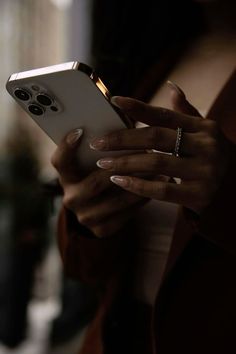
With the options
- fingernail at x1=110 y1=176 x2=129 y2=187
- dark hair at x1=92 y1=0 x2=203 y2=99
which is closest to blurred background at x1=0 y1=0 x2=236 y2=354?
dark hair at x1=92 y1=0 x2=203 y2=99

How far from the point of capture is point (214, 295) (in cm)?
53

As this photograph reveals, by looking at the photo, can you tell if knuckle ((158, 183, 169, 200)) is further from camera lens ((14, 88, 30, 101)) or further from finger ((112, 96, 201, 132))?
camera lens ((14, 88, 30, 101))

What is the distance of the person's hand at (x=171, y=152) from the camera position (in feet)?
1.26

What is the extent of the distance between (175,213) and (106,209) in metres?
0.11

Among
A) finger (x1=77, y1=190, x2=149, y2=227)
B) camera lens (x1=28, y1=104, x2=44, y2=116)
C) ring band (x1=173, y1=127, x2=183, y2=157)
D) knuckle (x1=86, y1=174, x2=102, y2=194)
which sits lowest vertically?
finger (x1=77, y1=190, x2=149, y2=227)

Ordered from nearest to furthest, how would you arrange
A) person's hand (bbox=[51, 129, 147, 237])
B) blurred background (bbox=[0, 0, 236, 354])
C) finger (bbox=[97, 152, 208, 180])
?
1. finger (bbox=[97, 152, 208, 180])
2. person's hand (bbox=[51, 129, 147, 237])
3. blurred background (bbox=[0, 0, 236, 354])

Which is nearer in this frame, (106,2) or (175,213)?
(175,213)

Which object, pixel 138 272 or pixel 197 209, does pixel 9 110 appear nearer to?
pixel 138 272

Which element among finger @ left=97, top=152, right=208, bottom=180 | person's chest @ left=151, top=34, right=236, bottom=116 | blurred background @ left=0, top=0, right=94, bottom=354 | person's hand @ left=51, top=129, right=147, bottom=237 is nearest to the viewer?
finger @ left=97, top=152, right=208, bottom=180

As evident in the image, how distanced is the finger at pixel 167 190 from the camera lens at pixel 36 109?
13 centimetres

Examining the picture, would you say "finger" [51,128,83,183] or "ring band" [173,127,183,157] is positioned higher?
"ring band" [173,127,183,157]

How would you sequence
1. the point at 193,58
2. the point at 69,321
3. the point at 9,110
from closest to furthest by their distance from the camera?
1. the point at 193,58
2. the point at 9,110
3. the point at 69,321

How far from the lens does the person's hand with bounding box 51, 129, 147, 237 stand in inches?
19.0

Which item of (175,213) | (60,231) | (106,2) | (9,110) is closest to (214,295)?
(175,213)
